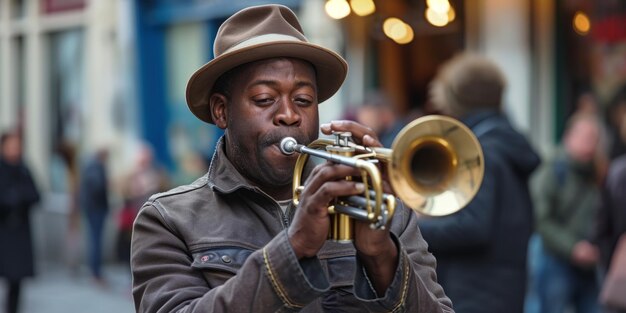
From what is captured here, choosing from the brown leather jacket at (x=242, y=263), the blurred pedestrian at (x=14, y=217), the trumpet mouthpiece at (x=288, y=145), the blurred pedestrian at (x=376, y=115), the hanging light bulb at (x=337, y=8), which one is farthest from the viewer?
the hanging light bulb at (x=337, y=8)

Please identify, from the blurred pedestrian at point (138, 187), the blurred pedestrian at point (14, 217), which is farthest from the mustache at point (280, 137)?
the blurred pedestrian at point (138, 187)

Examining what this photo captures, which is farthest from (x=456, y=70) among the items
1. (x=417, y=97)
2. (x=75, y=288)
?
(x=75, y=288)

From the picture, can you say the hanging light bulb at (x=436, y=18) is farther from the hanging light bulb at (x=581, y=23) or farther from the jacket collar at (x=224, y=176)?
the jacket collar at (x=224, y=176)

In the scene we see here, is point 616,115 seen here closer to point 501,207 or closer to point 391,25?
point 391,25

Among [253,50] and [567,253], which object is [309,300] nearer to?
[253,50]

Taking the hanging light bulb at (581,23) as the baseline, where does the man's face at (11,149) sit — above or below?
below

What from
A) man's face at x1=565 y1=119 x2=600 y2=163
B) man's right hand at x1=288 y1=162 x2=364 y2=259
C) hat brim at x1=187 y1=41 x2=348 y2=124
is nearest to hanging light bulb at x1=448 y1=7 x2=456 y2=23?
man's face at x1=565 y1=119 x2=600 y2=163

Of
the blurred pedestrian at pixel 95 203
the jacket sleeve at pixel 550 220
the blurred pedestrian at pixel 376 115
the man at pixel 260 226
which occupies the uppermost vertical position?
the man at pixel 260 226

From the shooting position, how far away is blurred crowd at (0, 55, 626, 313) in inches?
189

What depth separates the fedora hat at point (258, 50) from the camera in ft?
9.28

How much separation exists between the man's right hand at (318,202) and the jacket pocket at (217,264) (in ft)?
1.06

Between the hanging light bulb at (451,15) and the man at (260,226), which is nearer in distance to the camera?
the man at (260,226)

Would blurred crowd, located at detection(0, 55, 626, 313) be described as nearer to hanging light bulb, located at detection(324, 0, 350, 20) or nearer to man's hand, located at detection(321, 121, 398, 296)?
hanging light bulb, located at detection(324, 0, 350, 20)

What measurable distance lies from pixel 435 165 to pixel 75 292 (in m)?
9.94
